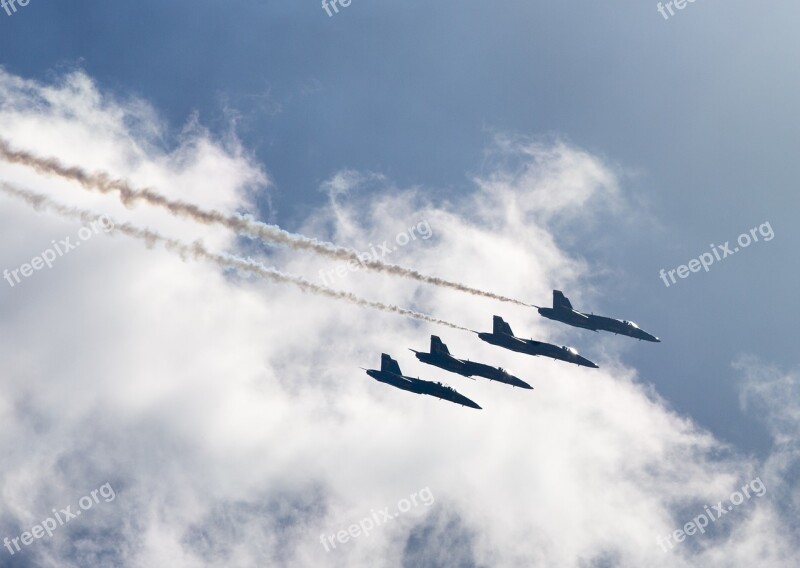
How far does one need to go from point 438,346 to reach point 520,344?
10292 millimetres

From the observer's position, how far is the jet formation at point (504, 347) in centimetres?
11213

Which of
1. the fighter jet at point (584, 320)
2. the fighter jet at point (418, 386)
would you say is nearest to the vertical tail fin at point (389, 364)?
the fighter jet at point (418, 386)

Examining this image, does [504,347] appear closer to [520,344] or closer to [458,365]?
[520,344]

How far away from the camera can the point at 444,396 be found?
378 ft

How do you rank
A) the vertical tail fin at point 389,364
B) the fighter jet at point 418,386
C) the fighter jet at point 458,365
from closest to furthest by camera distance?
the fighter jet at point 458,365 → the fighter jet at point 418,386 → the vertical tail fin at point 389,364

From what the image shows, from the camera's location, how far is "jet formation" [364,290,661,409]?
112m

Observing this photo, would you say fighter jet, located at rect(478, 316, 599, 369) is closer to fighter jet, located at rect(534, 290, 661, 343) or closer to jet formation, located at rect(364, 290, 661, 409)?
jet formation, located at rect(364, 290, 661, 409)

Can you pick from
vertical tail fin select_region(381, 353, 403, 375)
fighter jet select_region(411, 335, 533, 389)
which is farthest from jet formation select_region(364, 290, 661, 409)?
vertical tail fin select_region(381, 353, 403, 375)

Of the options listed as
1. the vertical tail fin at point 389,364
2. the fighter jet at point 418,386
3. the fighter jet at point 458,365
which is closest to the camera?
the fighter jet at point 458,365

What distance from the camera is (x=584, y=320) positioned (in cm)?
11425

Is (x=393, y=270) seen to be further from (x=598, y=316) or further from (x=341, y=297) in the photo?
(x=598, y=316)

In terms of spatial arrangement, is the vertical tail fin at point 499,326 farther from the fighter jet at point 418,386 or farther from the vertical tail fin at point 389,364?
the vertical tail fin at point 389,364

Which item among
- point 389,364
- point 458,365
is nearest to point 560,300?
point 458,365

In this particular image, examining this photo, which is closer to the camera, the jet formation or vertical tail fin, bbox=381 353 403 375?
the jet formation
